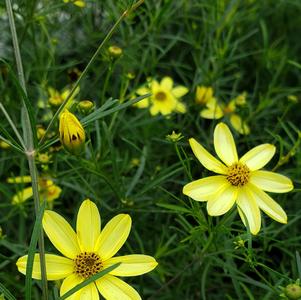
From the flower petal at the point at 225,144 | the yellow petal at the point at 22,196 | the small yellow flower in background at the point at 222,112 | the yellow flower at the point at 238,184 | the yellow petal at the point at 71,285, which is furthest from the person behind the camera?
the small yellow flower in background at the point at 222,112

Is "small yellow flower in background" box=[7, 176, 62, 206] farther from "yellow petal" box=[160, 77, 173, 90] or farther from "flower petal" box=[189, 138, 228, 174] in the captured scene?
"yellow petal" box=[160, 77, 173, 90]

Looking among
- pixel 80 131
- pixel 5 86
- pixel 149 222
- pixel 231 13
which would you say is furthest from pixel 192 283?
pixel 231 13

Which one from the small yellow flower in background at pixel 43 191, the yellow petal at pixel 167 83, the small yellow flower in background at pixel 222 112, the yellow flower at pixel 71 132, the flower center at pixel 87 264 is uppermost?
the yellow petal at pixel 167 83

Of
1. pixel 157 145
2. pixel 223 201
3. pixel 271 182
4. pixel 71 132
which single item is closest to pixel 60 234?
pixel 71 132

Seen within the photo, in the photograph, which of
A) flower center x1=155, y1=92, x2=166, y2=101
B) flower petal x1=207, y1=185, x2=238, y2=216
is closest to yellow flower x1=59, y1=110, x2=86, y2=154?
flower petal x1=207, y1=185, x2=238, y2=216

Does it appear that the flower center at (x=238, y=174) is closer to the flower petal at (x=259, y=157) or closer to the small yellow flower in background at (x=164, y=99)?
the flower petal at (x=259, y=157)

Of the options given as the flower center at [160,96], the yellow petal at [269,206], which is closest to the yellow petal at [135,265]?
the yellow petal at [269,206]

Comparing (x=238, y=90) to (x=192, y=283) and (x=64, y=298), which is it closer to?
(x=192, y=283)
